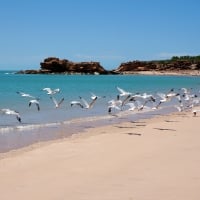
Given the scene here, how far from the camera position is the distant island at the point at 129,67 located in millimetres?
155500

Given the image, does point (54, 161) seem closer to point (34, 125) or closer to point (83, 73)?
point (34, 125)

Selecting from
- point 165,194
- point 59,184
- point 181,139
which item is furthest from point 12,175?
point 181,139

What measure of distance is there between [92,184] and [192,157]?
119 inches

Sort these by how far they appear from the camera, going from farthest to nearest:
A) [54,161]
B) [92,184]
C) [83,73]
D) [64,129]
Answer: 1. [83,73]
2. [64,129]
3. [54,161]
4. [92,184]

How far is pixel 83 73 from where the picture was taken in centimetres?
15838

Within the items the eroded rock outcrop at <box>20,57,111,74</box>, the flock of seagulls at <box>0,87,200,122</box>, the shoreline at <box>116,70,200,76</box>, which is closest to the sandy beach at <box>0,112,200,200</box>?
the flock of seagulls at <box>0,87,200,122</box>

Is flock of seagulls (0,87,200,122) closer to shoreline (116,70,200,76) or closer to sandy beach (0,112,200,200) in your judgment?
sandy beach (0,112,200,200)

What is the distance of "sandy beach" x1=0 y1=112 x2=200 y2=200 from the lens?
25.6ft

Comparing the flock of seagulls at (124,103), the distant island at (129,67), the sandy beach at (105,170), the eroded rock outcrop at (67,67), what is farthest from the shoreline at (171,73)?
the sandy beach at (105,170)

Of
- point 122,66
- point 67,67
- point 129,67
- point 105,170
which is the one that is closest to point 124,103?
point 105,170

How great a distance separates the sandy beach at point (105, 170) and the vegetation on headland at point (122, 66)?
466 feet

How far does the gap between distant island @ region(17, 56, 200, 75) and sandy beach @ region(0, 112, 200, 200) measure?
14200 cm

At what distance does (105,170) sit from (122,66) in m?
175

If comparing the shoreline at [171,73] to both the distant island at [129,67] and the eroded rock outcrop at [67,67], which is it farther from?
the eroded rock outcrop at [67,67]
